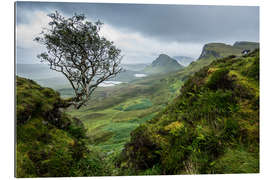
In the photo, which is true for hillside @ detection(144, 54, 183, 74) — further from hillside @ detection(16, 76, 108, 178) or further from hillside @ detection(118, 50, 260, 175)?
hillside @ detection(16, 76, 108, 178)

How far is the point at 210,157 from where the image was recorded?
10.9ft

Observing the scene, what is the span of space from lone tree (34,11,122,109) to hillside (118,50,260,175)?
2.63m

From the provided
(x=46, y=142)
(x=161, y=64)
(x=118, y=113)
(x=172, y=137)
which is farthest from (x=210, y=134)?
(x=118, y=113)

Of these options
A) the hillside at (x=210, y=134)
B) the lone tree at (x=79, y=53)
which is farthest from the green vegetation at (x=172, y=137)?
the lone tree at (x=79, y=53)

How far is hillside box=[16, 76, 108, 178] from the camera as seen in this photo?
3.44 m

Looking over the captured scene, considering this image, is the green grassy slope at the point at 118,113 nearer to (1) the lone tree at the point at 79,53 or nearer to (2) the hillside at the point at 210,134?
(1) the lone tree at the point at 79,53

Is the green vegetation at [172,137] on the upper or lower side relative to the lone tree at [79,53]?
lower

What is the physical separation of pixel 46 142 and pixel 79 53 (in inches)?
121

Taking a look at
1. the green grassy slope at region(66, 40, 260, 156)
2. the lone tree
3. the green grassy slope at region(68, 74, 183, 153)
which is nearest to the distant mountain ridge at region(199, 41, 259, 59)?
the green grassy slope at region(66, 40, 260, 156)

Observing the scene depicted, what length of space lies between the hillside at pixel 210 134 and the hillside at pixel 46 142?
1.19m

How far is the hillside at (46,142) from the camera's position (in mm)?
3436

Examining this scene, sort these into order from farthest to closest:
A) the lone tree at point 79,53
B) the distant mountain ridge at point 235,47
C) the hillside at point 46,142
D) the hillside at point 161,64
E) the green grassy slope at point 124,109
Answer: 1. the hillside at point 161,64
2. the green grassy slope at point 124,109
3. the distant mountain ridge at point 235,47
4. the lone tree at point 79,53
5. the hillside at point 46,142
